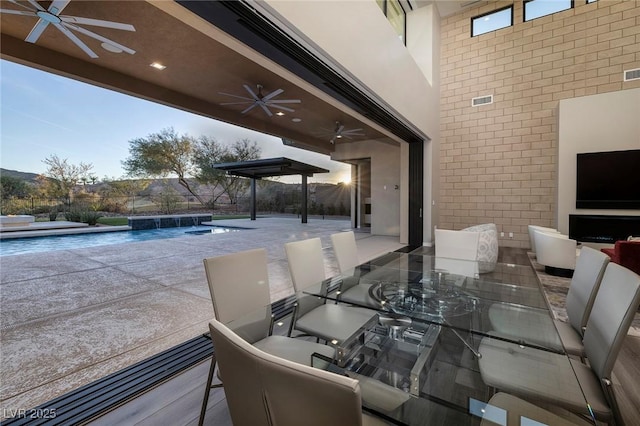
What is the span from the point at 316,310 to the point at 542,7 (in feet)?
27.3

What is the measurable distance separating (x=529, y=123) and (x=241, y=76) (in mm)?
6311

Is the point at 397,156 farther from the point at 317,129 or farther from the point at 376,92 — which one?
the point at 376,92

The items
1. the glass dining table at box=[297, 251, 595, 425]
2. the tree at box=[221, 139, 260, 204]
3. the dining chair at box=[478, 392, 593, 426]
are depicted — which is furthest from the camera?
the tree at box=[221, 139, 260, 204]

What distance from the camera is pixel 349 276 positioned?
2.48m

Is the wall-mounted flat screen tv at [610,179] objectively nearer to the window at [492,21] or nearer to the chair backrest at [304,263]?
the window at [492,21]

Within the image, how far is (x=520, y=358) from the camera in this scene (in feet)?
4.31

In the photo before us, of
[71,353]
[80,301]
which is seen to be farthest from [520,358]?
[80,301]

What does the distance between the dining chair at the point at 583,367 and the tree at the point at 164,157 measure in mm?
15476

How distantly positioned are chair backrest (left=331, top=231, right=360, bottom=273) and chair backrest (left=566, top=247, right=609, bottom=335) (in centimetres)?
164

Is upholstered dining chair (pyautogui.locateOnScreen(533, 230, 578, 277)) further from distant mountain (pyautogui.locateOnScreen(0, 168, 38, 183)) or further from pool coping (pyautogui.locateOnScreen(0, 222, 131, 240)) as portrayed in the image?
distant mountain (pyautogui.locateOnScreen(0, 168, 38, 183))

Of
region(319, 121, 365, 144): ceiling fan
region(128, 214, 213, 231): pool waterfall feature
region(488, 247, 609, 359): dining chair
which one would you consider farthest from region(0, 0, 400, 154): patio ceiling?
region(128, 214, 213, 231): pool waterfall feature

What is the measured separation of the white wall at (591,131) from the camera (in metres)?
5.00

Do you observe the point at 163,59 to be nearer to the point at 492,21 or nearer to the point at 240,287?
the point at 240,287

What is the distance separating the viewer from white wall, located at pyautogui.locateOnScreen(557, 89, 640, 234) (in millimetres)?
4996
